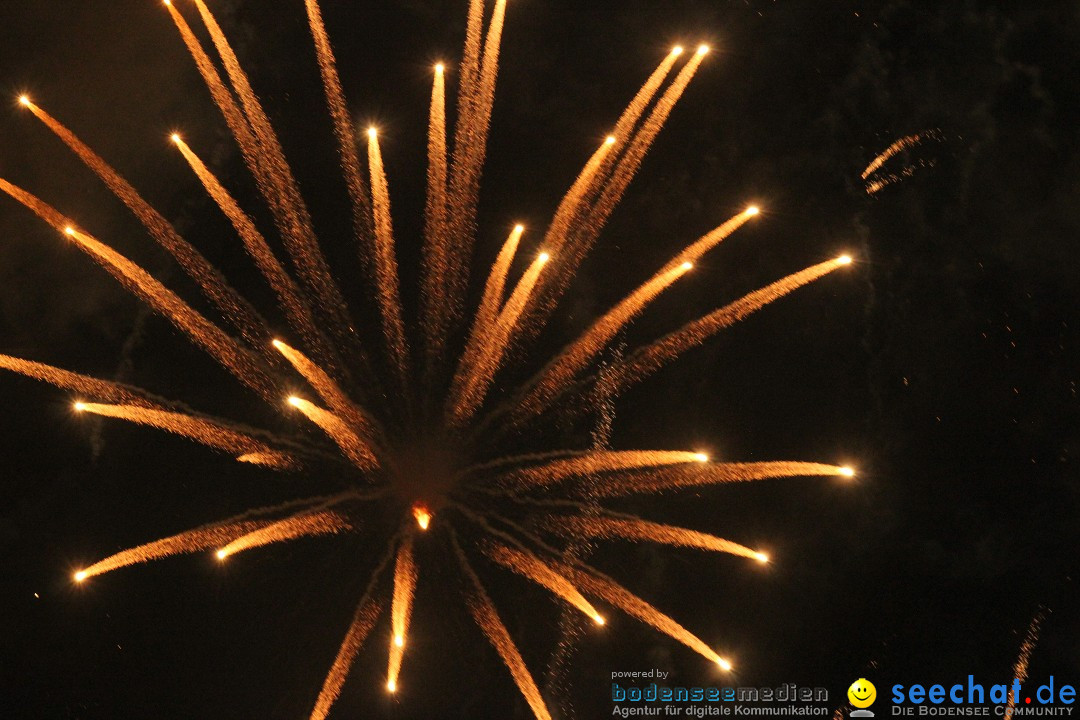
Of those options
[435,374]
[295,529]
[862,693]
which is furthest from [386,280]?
[862,693]

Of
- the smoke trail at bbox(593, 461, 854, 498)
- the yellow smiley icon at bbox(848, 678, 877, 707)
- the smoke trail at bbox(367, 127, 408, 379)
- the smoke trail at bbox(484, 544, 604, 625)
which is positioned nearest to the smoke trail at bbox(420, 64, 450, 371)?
the smoke trail at bbox(367, 127, 408, 379)

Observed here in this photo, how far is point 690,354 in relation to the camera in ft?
25.1

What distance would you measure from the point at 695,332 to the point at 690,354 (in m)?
0.26

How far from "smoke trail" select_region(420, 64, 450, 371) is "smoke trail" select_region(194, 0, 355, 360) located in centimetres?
88

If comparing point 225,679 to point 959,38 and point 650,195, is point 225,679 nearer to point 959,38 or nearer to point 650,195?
point 650,195

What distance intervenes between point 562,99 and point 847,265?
12.6ft

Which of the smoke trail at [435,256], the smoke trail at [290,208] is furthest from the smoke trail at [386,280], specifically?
the smoke trail at [290,208]

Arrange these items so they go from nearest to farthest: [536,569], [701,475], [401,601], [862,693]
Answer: [401,601] < [536,569] < [701,475] < [862,693]

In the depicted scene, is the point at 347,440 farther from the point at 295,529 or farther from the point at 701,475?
the point at 701,475

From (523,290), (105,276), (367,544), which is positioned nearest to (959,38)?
(523,290)

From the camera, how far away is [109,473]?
25.1ft

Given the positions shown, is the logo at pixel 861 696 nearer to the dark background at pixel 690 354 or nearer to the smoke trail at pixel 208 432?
the dark background at pixel 690 354

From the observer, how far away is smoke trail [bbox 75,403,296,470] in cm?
739

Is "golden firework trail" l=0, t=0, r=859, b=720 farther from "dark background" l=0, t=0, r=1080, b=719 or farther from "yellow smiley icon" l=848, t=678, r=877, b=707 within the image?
"yellow smiley icon" l=848, t=678, r=877, b=707
